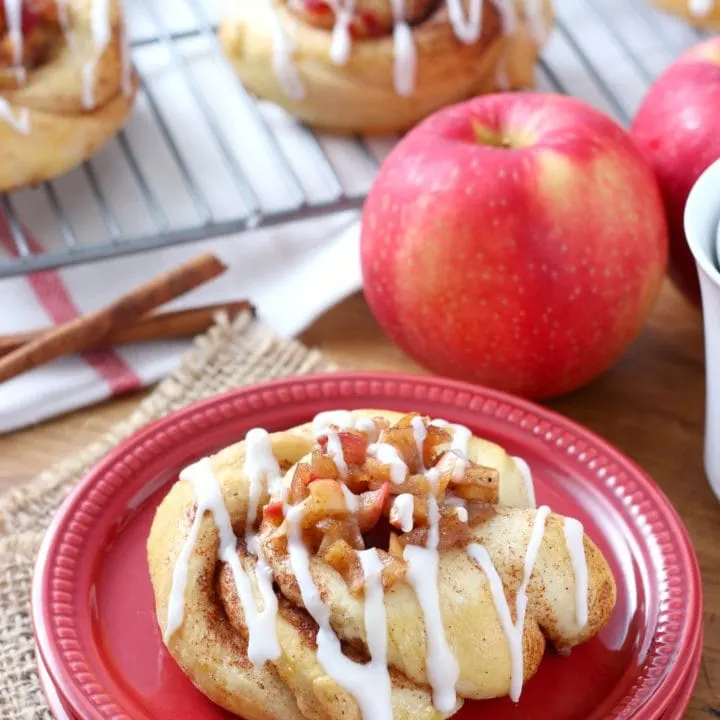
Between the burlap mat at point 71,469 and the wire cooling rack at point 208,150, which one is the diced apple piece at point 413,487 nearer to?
the burlap mat at point 71,469

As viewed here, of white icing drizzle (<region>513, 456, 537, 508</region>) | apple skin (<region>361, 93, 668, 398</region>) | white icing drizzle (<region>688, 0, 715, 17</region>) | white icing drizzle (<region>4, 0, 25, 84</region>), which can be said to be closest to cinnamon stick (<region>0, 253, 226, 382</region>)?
apple skin (<region>361, 93, 668, 398</region>)

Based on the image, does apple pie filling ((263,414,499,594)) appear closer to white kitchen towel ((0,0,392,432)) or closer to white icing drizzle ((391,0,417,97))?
white kitchen towel ((0,0,392,432))

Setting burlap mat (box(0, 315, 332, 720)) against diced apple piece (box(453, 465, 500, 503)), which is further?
burlap mat (box(0, 315, 332, 720))

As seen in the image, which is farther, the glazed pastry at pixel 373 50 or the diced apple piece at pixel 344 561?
the glazed pastry at pixel 373 50

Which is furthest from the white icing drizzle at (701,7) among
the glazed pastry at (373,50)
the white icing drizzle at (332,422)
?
the white icing drizzle at (332,422)

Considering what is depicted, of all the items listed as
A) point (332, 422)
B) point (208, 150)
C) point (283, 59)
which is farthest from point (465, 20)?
point (332, 422)

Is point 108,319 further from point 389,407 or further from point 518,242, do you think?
point 518,242

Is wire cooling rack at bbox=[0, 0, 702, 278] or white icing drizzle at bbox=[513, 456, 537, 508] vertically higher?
wire cooling rack at bbox=[0, 0, 702, 278]
